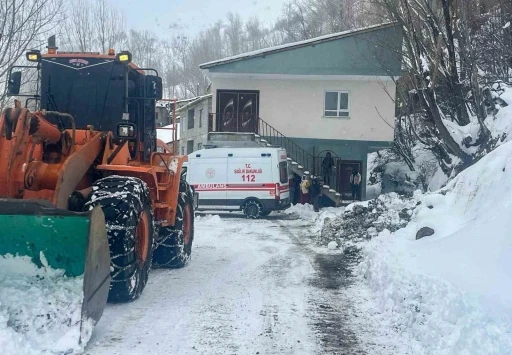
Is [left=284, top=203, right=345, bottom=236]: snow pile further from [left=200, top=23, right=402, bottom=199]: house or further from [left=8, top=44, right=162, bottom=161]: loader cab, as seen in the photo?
[left=8, top=44, right=162, bottom=161]: loader cab

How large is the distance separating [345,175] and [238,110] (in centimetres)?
587

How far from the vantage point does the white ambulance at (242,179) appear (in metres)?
22.9

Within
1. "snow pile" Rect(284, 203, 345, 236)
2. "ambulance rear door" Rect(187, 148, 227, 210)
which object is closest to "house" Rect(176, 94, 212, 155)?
"snow pile" Rect(284, 203, 345, 236)

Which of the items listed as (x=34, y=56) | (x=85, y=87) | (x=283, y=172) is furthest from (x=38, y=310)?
(x=283, y=172)

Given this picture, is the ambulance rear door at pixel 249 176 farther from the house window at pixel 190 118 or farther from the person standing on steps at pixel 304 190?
the house window at pixel 190 118

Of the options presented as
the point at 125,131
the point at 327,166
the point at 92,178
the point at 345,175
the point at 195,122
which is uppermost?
the point at 195,122

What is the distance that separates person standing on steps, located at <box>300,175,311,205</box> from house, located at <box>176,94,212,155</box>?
27.5 feet

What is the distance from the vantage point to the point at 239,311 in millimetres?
7504

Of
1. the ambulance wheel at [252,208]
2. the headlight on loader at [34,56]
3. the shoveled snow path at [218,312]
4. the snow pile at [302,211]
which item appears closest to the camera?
the shoveled snow path at [218,312]

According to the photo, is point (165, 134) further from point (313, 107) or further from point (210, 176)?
point (313, 107)

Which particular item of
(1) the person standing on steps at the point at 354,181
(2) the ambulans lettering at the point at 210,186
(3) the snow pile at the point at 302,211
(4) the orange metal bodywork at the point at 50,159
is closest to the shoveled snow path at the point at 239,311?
(4) the orange metal bodywork at the point at 50,159

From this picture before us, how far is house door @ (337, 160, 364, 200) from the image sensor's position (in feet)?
97.3

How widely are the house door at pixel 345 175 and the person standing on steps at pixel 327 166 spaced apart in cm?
84

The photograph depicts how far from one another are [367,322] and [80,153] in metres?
3.78
